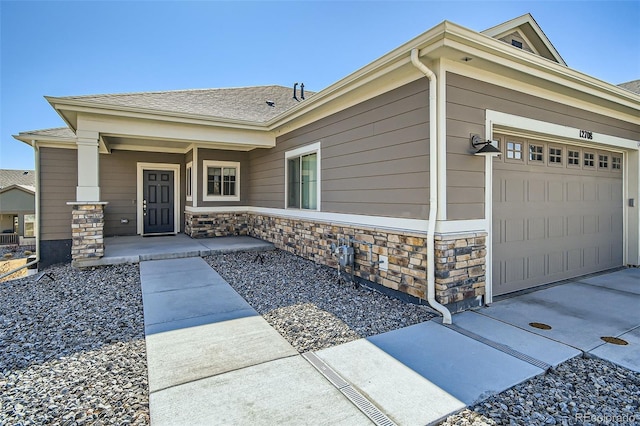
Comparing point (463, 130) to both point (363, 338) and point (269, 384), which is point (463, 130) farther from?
point (269, 384)

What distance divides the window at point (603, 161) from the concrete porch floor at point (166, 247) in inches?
265

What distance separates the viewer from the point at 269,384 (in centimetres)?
238

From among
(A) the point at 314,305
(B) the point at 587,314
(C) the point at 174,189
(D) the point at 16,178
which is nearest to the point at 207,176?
(C) the point at 174,189

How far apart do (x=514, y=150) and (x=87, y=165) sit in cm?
710

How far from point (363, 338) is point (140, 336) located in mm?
2191

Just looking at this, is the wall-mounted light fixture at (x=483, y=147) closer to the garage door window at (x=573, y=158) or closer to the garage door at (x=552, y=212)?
the garage door at (x=552, y=212)

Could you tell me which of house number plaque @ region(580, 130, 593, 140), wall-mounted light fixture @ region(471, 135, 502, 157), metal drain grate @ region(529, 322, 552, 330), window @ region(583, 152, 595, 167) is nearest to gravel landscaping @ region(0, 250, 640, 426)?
metal drain grate @ region(529, 322, 552, 330)

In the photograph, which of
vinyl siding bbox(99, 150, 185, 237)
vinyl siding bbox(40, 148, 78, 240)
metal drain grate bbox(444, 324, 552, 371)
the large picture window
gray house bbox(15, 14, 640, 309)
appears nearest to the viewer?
metal drain grate bbox(444, 324, 552, 371)

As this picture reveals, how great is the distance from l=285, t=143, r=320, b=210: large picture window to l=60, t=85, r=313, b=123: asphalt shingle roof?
4.79ft

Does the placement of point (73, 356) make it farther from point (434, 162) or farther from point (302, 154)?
point (302, 154)

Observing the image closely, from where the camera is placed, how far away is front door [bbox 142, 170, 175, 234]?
1004cm

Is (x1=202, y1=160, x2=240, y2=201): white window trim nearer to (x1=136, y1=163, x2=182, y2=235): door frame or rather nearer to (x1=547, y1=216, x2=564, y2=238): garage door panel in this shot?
(x1=136, y1=163, x2=182, y2=235): door frame

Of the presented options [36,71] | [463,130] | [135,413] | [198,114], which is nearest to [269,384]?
[135,413]

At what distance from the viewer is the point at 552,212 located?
5.13m
